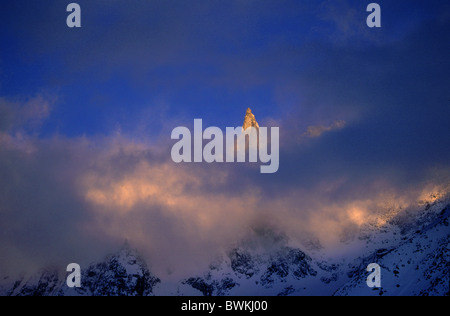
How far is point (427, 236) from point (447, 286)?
1898cm
